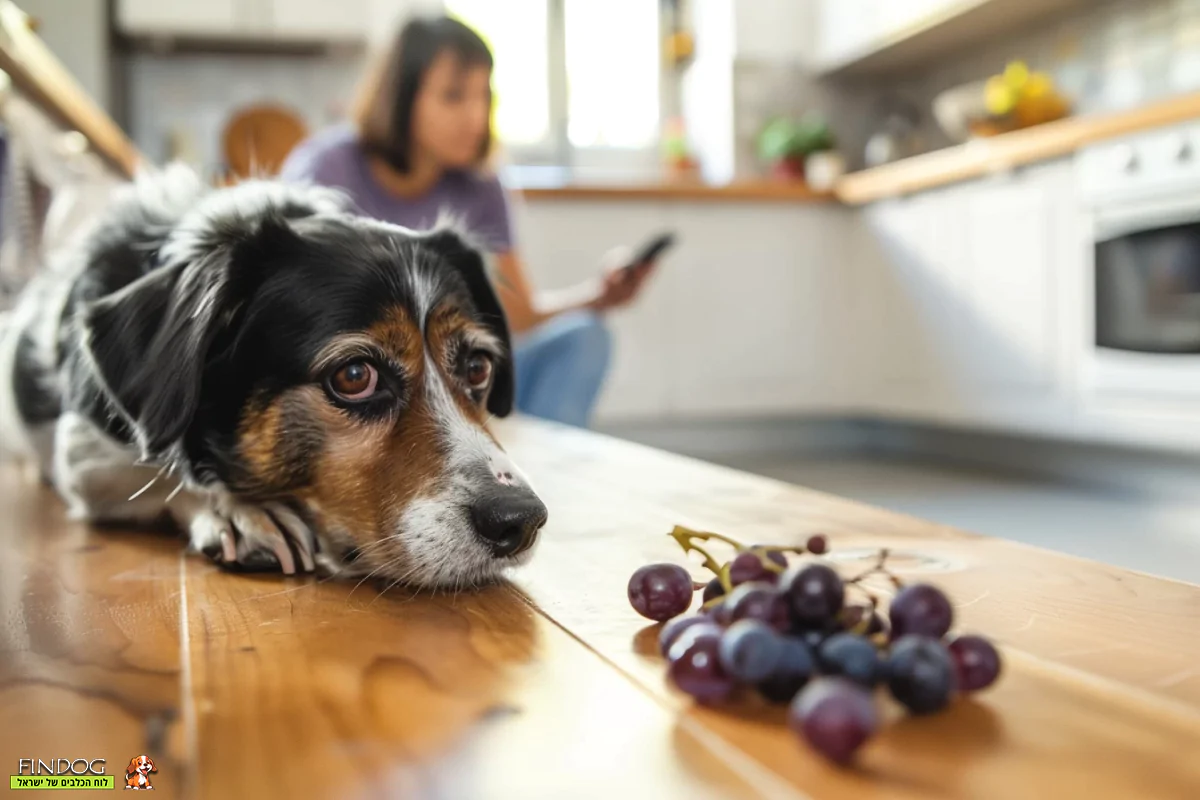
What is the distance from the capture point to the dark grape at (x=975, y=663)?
25.2 inches

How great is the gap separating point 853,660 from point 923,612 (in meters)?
0.08

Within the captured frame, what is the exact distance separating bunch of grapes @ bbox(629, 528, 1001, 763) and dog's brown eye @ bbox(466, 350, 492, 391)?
0.61 metres

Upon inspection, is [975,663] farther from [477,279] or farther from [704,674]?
[477,279]

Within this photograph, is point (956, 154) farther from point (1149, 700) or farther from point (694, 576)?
point (1149, 700)

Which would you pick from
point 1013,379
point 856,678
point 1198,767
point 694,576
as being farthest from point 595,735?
point 1013,379

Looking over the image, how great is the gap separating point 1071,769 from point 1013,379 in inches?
148

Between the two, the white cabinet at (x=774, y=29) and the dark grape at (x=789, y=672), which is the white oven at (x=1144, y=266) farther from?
the dark grape at (x=789, y=672)

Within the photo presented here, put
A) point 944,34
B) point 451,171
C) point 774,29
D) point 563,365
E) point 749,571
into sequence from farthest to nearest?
point 774,29 < point 944,34 < point 451,171 < point 563,365 < point 749,571

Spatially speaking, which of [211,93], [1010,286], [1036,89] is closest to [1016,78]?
[1036,89]

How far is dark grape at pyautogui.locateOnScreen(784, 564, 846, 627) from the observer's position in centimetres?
67

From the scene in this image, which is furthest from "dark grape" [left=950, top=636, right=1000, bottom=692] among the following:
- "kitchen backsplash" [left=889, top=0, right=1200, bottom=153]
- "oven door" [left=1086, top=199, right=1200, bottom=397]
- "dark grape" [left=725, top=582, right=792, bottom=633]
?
"kitchen backsplash" [left=889, top=0, right=1200, bottom=153]

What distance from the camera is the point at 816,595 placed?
2.20ft

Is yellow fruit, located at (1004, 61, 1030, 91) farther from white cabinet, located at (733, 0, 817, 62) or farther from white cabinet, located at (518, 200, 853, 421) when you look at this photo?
white cabinet, located at (733, 0, 817, 62)

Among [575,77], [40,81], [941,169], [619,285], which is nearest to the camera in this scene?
[40,81]
